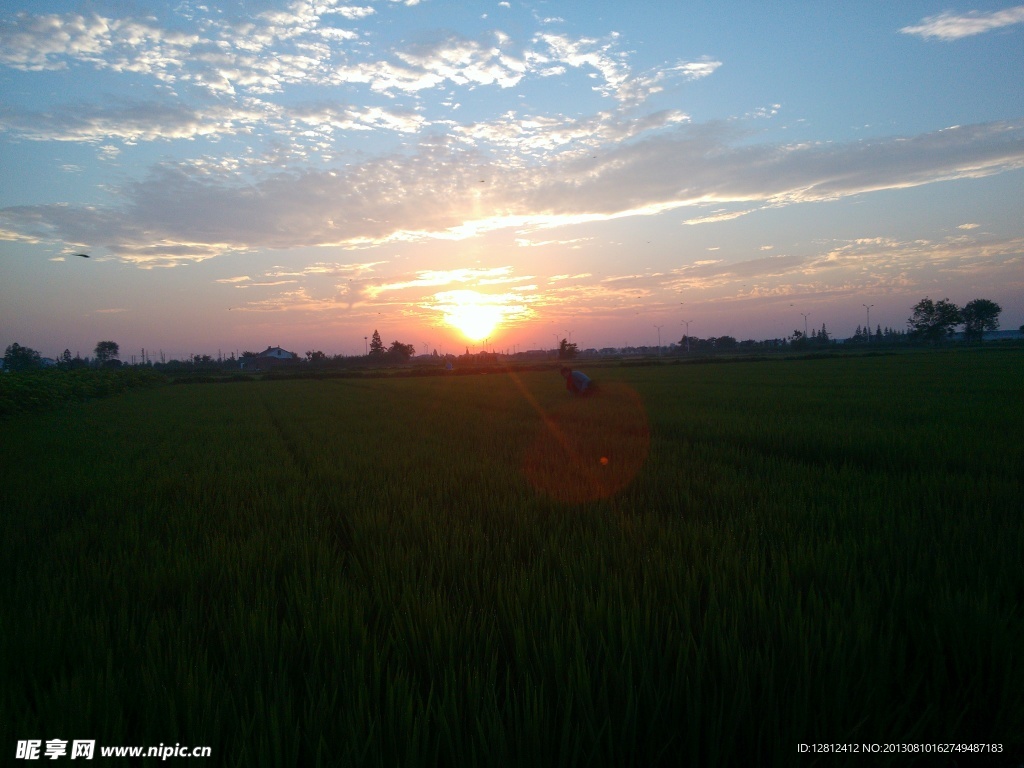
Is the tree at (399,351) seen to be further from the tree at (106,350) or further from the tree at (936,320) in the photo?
the tree at (936,320)

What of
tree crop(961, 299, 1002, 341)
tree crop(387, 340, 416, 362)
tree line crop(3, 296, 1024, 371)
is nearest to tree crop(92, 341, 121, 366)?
tree line crop(3, 296, 1024, 371)

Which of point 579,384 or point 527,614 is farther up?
point 579,384

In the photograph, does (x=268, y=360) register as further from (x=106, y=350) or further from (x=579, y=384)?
(x=579, y=384)

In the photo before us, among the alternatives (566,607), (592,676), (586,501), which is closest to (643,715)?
(592,676)

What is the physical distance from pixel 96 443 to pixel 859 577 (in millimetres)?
8894

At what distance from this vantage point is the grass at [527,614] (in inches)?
50.9

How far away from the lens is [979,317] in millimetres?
92938

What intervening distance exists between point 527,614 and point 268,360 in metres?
92.5

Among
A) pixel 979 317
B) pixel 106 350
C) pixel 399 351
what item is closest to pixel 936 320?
pixel 979 317

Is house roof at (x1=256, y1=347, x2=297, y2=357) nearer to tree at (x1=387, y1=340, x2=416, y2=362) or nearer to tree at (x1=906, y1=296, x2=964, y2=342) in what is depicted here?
tree at (x1=387, y1=340, x2=416, y2=362)

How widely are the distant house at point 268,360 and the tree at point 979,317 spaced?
11112 centimetres

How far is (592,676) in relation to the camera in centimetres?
149

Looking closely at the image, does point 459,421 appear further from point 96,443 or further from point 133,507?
point 133,507

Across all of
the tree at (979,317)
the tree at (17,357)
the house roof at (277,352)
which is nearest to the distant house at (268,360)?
the house roof at (277,352)
